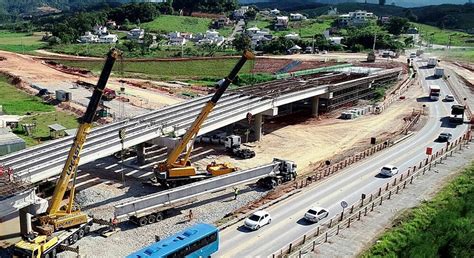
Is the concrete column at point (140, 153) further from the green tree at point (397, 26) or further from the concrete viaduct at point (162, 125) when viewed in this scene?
the green tree at point (397, 26)

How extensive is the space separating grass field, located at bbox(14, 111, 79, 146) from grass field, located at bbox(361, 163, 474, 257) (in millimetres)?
37330

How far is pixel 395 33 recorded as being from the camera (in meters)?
164

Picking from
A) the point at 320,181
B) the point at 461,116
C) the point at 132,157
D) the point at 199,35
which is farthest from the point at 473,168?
the point at 199,35

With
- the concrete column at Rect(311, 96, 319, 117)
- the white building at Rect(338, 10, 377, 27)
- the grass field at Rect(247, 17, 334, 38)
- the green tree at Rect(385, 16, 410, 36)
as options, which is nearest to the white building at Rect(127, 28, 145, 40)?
the grass field at Rect(247, 17, 334, 38)

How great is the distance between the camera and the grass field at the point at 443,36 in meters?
158

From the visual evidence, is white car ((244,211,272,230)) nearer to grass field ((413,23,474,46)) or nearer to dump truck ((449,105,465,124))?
dump truck ((449,105,465,124))

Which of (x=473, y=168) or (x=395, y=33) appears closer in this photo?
(x=473, y=168)

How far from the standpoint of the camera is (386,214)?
3553 cm

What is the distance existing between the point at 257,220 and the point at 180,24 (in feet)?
521

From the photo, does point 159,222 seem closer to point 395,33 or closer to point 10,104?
point 10,104

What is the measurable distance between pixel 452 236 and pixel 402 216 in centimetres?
361

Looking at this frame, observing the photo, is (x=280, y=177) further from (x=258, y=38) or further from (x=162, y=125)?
(x=258, y=38)

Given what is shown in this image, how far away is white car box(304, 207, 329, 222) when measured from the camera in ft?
112

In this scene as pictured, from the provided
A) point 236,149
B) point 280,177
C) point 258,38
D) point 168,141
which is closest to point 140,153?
point 168,141
